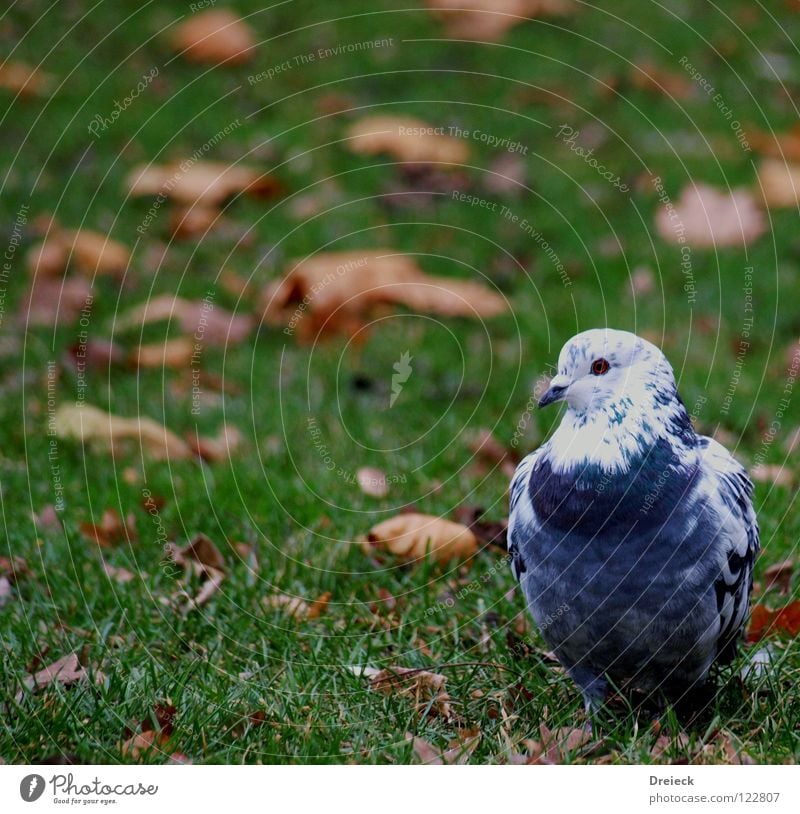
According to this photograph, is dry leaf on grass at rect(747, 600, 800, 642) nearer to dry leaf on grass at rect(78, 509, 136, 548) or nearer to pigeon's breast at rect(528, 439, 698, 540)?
pigeon's breast at rect(528, 439, 698, 540)

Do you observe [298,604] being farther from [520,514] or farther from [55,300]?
[55,300]

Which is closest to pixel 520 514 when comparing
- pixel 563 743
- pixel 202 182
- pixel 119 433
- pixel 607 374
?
pixel 607 374

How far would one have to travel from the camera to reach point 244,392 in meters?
5.36

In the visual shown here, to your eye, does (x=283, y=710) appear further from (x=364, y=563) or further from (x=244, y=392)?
(x=244, y=392)

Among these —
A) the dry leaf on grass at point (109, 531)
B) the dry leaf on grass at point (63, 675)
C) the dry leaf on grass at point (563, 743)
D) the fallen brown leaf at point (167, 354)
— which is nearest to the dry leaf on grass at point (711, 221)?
the fallen brown leaf at point (167, 354)

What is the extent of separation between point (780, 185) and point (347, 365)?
106 inches

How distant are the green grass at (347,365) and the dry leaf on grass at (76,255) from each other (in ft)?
0.38

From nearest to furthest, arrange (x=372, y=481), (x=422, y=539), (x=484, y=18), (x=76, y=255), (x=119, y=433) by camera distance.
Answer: (x=422, y=539), (x=372, y=481), (x=119, y=433), (x=76, y=255), (x=484, y=18)

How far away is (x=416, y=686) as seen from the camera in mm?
3230

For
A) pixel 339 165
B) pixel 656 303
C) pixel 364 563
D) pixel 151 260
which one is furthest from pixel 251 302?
pixel 364 563

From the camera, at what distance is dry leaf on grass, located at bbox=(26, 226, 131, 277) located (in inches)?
244

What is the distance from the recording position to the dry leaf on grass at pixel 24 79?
757cm

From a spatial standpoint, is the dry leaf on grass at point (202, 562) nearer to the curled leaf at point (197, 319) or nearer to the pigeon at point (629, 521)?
the pigeon at point (629, 521)

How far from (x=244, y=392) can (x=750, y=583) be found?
111 inches
